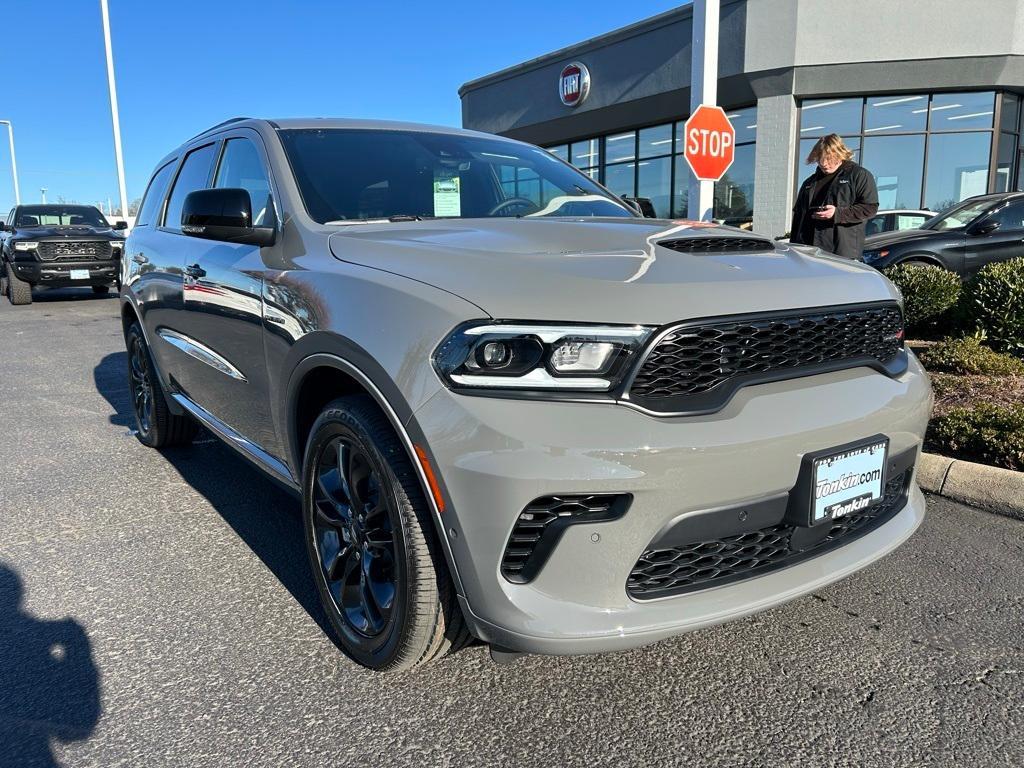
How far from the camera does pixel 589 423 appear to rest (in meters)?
1.73

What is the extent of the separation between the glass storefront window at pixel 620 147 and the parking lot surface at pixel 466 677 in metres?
17.9

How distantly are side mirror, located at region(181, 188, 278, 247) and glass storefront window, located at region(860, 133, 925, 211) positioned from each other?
16531mm

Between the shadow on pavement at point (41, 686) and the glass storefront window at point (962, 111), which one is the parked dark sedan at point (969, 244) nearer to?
the glass storefront window at point (962, 111)

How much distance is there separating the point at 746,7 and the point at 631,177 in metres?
5.18

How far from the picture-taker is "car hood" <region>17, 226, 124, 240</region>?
46.0ft

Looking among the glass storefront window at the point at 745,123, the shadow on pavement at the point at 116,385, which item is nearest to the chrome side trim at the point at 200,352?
the shadow on pavement at the point at 116,385

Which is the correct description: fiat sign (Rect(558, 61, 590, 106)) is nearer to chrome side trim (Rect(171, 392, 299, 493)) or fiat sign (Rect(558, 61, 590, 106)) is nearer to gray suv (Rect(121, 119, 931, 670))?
chrome side trim (Rect(171, 392, 299, 493))

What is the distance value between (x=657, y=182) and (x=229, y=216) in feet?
59.5

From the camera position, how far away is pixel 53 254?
14.0 m

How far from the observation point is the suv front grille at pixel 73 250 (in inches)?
549

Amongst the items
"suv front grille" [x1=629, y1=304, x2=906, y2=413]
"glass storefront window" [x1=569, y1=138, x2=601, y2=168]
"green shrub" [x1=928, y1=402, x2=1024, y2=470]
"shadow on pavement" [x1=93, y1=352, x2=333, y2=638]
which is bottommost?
"shadow on pavement" [x1=93, y1=352, x2=333, y2=638]

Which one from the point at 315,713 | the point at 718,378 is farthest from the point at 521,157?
the point at 315,713

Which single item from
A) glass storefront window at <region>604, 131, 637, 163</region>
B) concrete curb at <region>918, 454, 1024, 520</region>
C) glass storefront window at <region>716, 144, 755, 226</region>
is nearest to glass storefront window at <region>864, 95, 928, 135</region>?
glass storefront window at <region>716, 144, 755, 226</region>

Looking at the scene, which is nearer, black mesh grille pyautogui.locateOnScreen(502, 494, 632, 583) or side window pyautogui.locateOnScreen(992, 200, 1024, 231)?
black mesh grille pyautogui.locateOnScreen(502, 494, 632, 583)
